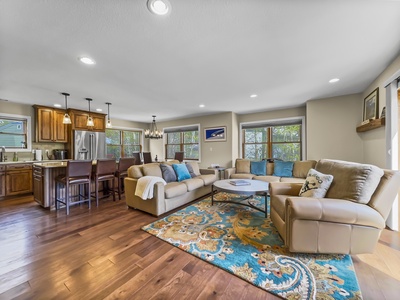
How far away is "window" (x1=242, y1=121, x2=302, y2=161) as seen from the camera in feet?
16.0

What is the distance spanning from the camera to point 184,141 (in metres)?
6.82

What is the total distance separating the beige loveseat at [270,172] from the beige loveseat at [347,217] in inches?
84.5

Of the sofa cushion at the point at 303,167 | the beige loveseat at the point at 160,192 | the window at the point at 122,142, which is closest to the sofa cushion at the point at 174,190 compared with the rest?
the beige loveseat at the point at 160,192

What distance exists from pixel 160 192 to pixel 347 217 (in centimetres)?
250

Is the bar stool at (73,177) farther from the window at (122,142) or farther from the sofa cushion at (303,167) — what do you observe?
the sofa cushion at (303,167)

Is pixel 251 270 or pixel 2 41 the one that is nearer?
pixel 251 270

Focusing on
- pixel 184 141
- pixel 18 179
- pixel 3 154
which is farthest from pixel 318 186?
pixel 3 154

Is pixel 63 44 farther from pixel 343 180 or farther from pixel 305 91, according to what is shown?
pixel 305 91

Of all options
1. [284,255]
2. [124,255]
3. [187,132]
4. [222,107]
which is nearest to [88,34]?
[124,255]

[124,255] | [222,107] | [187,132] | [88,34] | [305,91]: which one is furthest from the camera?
[187,132]

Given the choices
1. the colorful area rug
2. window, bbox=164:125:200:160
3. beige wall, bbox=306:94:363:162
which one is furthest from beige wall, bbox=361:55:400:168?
window, bbox=164:125:200:160

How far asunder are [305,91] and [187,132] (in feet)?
14.0

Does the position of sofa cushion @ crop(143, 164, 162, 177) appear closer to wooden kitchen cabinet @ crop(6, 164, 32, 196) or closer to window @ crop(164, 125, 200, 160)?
window @ crop(164, 125, 200, 160)

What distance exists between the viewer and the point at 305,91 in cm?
354
